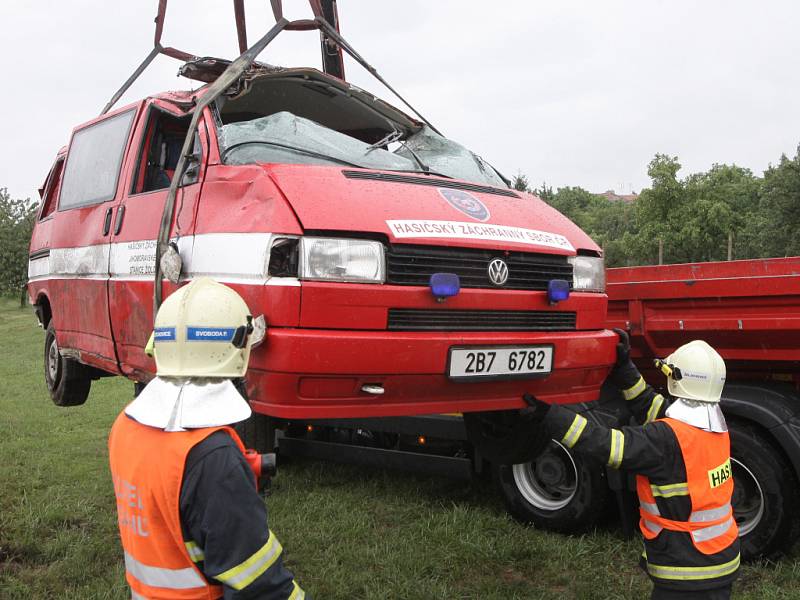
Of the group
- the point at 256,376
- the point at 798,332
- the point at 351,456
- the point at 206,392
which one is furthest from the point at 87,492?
the point at 798,332

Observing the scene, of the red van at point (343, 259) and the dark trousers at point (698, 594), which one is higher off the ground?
the red van at point (343, 259)

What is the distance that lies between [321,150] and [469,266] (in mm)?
970

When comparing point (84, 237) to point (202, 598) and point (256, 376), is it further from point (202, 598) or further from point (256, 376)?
point (202, 598)

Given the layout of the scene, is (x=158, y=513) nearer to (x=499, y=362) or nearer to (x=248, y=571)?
(x=248, y=571)

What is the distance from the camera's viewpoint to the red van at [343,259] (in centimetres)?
262

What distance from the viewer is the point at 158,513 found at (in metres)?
1.74

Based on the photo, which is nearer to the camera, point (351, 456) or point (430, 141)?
point (430, 141)

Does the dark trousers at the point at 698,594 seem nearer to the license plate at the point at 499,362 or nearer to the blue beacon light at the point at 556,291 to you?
the license plate at the point at 499,362

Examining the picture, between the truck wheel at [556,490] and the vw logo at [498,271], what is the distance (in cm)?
155

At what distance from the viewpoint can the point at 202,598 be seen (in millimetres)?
1753

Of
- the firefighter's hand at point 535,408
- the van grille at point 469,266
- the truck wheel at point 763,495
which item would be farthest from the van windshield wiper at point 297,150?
the truck wheel at point 763,495

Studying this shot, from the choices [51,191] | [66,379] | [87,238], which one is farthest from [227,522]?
[51,191]

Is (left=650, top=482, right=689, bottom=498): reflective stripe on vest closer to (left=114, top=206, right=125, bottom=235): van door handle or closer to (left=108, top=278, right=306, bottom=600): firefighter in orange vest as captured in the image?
(left=108, top=278, right=306, bottom=600): firefighter in orange vest

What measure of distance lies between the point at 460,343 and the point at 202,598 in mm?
1378
